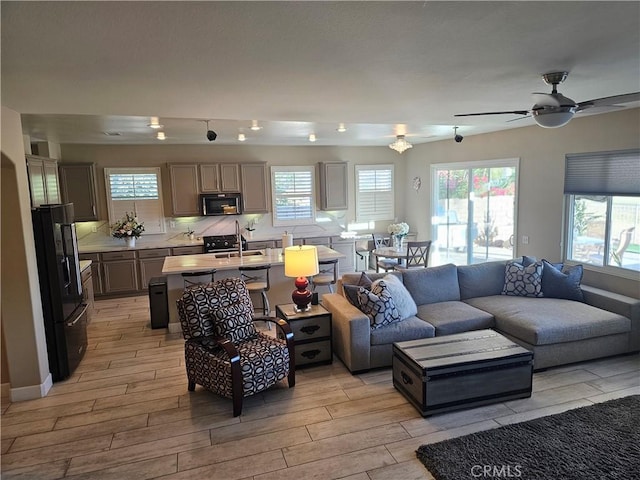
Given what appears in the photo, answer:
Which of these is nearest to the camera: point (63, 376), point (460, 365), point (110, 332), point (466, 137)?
point (460, 365)

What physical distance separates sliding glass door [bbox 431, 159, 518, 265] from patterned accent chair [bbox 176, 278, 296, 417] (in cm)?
449

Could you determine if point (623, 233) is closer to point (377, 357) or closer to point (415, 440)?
point (377, 357)

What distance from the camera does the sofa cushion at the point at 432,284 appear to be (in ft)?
16.5

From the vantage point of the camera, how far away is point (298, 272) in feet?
14.1

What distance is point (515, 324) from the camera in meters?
4.31

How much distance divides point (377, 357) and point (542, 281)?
7.70 ft

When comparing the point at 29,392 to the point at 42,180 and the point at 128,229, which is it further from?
the point at 128,229

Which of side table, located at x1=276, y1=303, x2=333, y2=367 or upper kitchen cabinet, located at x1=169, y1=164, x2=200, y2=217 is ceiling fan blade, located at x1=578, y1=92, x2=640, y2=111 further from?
upper kitchen cabinet, located at x1=169, y1=164, x2=200, y2=217

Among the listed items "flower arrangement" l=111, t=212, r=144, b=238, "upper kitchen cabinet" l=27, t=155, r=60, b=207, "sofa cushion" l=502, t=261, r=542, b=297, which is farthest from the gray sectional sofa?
"flower arrangement" l=111, t=212, r=144, b=238

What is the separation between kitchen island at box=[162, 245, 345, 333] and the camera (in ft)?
18.3

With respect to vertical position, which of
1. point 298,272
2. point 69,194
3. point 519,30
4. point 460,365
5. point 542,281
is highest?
point 519,30

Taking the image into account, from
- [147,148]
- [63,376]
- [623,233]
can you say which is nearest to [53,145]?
[147,148]

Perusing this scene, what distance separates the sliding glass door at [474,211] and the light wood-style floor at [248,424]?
2.94 metres

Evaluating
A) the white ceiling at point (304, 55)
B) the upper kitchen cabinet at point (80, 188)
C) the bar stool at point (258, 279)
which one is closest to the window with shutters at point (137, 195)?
the upper kitchen cabinet at point (80, 188)
